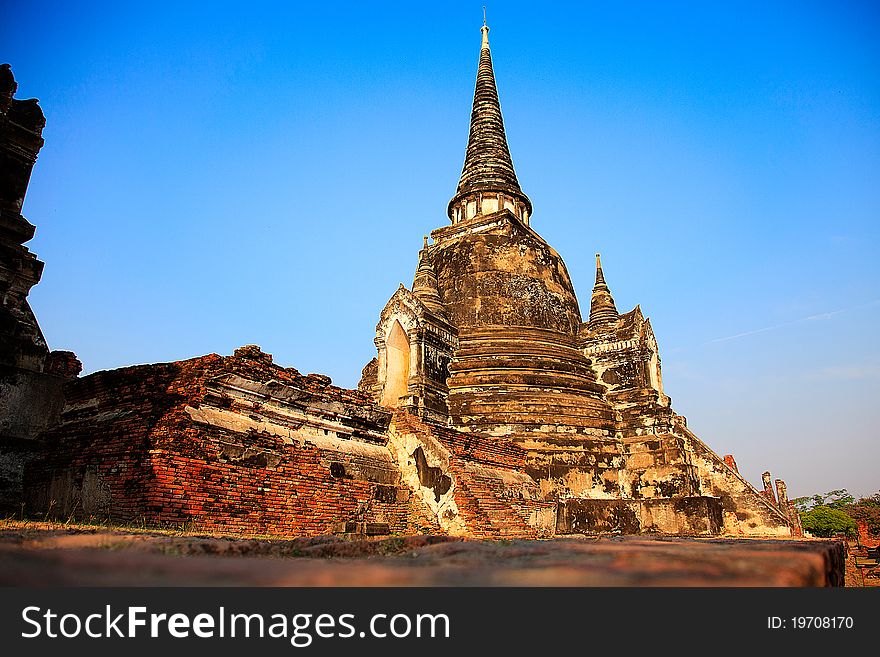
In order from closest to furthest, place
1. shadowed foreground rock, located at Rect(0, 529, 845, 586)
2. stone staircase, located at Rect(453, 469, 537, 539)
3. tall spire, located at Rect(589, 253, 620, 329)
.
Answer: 1. shadowed foreground rock, located at Rect(0, 529, 845, 586)
2. stone staircase, located at Rect(453, 469, 537, 539)
3. tall spire, located at Rect(589, 253, 620, 329)

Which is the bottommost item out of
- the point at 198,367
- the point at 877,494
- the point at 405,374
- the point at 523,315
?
the point at 877,494

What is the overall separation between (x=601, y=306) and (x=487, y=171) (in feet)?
22.5

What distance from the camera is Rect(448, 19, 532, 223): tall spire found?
73.3 feet

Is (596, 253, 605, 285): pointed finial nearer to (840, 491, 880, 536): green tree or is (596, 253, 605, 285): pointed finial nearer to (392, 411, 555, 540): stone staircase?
(392, 411, 555, 540): stone staircase

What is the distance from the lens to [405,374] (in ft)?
52.5

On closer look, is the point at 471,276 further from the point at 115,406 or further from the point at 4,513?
the point at 4,513

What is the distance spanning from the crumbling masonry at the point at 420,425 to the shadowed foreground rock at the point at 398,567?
388 cm

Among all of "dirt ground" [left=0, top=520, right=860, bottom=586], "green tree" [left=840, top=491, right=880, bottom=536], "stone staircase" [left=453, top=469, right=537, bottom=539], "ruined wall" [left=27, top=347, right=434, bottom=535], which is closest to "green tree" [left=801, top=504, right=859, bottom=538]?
"green tree" [left=840, top=491, right=880, bottom=536]

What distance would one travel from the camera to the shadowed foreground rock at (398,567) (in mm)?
2656

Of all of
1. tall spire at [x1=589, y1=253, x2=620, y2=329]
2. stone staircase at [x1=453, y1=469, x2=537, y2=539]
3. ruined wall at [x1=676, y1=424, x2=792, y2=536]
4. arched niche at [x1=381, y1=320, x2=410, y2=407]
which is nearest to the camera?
stone staircase at [x1=453, y1=469, x2=537, y2=539]

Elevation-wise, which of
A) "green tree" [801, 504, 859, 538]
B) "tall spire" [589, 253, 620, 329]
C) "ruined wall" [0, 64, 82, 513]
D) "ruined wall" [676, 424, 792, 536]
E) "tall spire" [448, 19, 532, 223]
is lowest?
"green tree" [801, 504, 859, 538]

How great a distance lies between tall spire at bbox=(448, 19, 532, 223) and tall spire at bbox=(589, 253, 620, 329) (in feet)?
13.9
